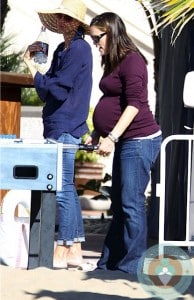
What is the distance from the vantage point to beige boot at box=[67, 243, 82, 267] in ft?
21.1

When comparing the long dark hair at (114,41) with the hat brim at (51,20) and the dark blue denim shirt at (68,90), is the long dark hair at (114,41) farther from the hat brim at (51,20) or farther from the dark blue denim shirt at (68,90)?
the hat brim at (51,20)

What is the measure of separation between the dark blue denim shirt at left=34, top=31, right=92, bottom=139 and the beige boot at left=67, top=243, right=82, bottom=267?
0.78 metres

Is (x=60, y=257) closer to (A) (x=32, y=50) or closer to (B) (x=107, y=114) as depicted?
(B) (x=107, y=114)

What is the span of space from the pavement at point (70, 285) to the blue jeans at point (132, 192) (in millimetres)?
163

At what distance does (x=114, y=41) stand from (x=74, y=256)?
5.02 feet

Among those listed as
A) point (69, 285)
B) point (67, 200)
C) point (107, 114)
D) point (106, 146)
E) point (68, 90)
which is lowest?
point (69, 285)

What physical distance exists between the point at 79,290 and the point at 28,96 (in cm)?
747

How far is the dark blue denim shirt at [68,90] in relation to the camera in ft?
20.7

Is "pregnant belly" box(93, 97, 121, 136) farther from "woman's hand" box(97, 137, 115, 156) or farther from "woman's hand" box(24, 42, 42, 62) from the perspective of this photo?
"woman's hand" box(24, 42, 42, 62)

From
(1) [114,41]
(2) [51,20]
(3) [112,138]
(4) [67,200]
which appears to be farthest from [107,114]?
(2) [51,20]

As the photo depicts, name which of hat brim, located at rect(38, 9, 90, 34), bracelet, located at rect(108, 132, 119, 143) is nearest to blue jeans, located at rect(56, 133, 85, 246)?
bracelet, located at rect(108, 132, 119, 143)

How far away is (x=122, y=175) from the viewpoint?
19.3ft

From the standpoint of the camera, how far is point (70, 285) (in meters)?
5.53

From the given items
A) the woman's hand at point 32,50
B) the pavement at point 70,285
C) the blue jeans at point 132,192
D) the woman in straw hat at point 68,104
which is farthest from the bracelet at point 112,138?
the woman's hand at point 32,50
